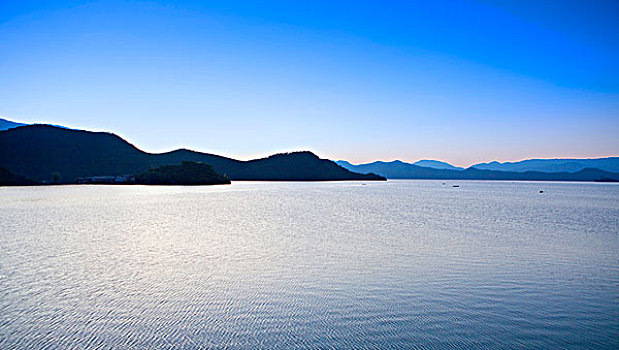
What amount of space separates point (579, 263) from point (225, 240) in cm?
1476

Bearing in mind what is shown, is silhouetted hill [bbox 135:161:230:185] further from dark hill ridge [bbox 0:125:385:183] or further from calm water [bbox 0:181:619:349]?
calm water [bbox 0:181:619:349]

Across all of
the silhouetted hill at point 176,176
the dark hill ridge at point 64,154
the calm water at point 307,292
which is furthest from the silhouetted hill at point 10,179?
the calm water at point 307,292

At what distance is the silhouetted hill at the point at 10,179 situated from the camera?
110 m

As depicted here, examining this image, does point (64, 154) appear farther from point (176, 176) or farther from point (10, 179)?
point (176, 176)

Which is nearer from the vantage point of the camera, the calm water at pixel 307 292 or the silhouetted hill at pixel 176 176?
the calm water at pixel 307 292

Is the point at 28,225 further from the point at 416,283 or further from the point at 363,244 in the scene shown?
the point at 416,283

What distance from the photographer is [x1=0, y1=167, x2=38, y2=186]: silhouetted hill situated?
109800mm

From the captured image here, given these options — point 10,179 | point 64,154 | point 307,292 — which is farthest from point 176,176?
point 307,292

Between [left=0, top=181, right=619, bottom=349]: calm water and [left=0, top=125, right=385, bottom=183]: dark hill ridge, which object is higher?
[left=0, top=125, right=385, bottom=183]: dark hill ridge

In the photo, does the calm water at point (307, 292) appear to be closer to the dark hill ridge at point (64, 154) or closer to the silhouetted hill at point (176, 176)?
the silhouetted hill at point (176, 176)

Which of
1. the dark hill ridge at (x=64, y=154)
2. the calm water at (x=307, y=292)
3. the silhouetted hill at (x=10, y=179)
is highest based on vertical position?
the dark hill ridge at (x=64, y=154)

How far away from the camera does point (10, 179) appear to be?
4409 inches

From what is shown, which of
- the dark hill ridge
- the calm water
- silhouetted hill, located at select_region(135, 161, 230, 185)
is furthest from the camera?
silhouetted hill, located at select_region(135, 161, 230, 185)

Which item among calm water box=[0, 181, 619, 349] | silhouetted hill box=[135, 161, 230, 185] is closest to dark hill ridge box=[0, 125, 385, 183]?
silhouetted hill box=[135, 161, 230, 185]
